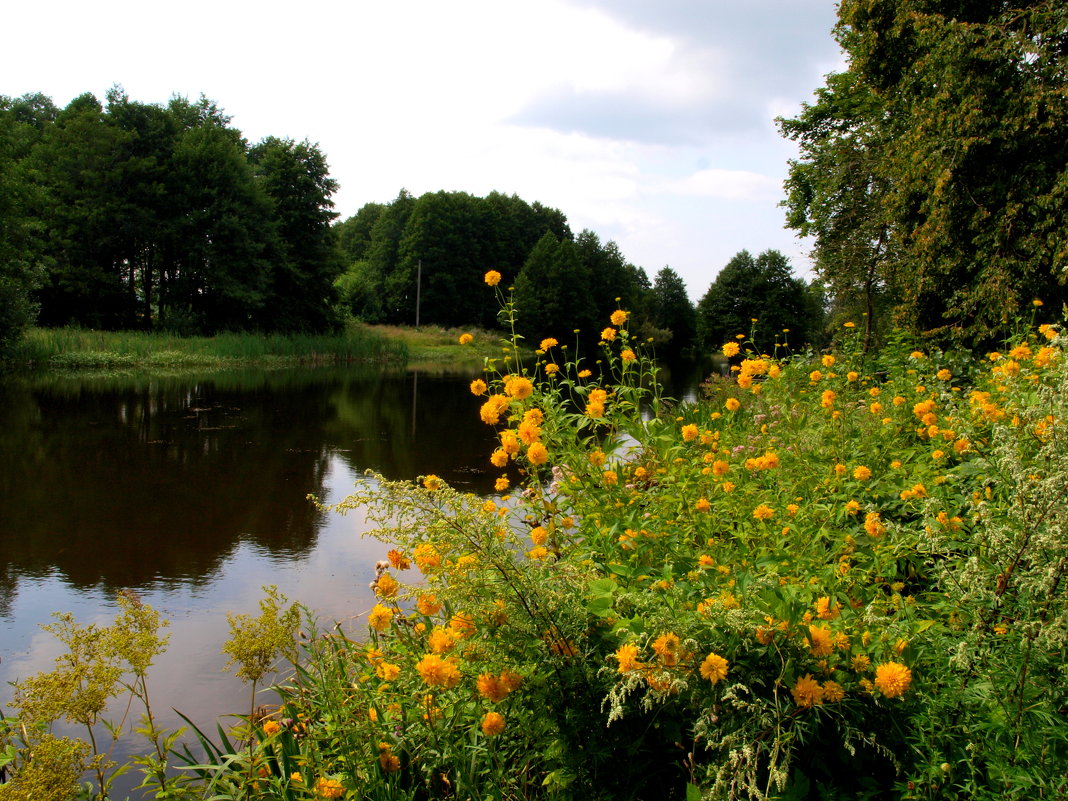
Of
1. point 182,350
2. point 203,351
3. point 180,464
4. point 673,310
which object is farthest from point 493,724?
point 673,310

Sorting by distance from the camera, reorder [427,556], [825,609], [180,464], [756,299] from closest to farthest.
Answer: [825,609], [427,556], [180,464], [756,299]

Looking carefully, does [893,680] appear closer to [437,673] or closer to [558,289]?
[437,673]

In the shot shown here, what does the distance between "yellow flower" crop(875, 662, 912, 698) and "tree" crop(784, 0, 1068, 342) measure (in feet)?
28.4

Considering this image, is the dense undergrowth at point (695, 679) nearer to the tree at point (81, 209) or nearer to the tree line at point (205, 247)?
the tree line at point (205, 247)

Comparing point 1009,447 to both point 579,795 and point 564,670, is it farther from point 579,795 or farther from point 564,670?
point 579,795

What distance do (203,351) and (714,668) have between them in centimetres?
2720

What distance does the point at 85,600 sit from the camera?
4.54 metres

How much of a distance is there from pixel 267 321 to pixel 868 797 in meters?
37.4

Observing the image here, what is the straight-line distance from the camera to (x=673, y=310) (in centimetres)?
7244

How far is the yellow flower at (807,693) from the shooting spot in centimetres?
160

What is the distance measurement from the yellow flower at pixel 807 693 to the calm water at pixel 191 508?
8.45ft

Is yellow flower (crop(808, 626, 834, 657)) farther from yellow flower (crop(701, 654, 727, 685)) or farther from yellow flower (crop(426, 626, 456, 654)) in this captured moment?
yellow flower (crop(426, 626, 456, 654))

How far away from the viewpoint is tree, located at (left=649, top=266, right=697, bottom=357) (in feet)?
227

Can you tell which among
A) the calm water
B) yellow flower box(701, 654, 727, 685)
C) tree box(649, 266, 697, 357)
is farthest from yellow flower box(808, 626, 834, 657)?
tree box(649, 266, 697, 357)
